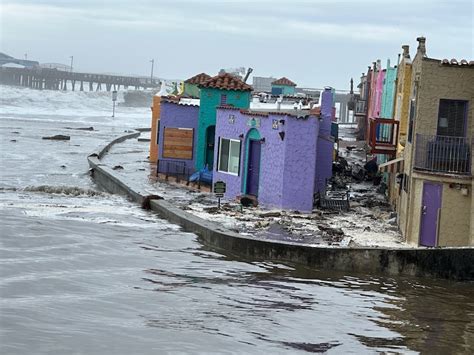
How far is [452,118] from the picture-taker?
66.8 feet

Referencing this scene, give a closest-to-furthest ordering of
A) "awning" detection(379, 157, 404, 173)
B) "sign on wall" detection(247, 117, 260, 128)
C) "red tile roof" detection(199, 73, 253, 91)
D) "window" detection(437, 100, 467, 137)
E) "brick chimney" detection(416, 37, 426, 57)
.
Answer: "window" detection(437, 100, 467, 137)
"brick chimney" detection(416, 37, 426, 57)
"awning" detection(379, 157, 404, 173)
"sign on wall" detection(247, 117, 260, 128)
"red tile roof" detection(199, 73, 253, 91)

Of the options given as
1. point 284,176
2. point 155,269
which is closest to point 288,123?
point 284,176

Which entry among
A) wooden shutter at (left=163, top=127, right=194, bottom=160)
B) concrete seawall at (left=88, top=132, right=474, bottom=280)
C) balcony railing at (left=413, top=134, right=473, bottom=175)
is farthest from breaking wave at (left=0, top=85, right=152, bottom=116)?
concrete seawall at (left=88, top=132, right=474, bottom=280)

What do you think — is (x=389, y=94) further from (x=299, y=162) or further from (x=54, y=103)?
(x=54, y=103)

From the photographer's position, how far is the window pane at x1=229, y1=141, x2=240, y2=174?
26812mm

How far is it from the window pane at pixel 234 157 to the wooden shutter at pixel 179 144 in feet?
21.5

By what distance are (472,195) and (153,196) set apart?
9474 millimetres

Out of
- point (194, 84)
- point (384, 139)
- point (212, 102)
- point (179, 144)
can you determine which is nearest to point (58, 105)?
point (194, 84)

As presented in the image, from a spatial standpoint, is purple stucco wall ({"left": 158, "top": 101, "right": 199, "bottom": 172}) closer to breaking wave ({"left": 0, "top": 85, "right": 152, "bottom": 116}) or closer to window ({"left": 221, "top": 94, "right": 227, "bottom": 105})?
window ({"left": 221, "top": 94, "right": 227, "bottom": 105})

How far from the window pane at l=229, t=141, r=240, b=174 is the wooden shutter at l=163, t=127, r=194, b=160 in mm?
6549

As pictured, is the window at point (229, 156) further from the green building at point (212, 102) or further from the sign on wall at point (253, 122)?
the green building at point (212, 102)

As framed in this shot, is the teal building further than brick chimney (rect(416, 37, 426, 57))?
Yes

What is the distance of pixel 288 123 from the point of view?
24.2m

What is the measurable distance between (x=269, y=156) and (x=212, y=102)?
6.98 meters
